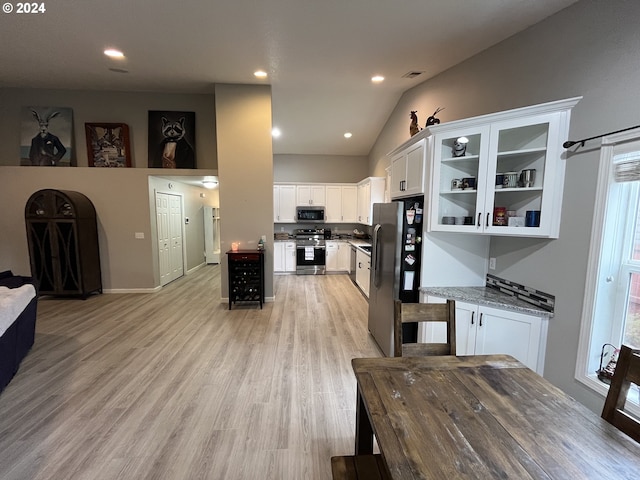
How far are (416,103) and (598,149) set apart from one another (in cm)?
283

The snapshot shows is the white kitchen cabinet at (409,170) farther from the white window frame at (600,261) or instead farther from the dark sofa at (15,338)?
the dark sofa at (15,338)

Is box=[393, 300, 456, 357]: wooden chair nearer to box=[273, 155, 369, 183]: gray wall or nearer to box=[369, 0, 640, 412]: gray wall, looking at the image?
box=[369, 0, 640, 412]: gray wall

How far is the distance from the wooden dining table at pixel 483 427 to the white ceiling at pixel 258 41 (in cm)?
280

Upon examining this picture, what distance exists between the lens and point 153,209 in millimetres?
5199

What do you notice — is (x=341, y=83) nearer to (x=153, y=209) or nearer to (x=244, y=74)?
(x=244, y=74)

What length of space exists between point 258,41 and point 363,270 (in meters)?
3.84

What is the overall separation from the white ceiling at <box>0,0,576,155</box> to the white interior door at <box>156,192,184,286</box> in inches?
84.2

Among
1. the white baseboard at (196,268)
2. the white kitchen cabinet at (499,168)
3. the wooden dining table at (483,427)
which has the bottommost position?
the white baseboard at (196,268)

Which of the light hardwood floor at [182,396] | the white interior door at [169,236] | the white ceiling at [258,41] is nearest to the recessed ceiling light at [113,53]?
the white ceiling at [258,41]

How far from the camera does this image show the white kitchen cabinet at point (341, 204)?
6.91 m

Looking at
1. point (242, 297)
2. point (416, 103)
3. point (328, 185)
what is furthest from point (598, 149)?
point (328, 185)

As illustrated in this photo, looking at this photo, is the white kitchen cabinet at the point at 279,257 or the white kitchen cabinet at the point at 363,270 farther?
the white kitchen cabinet at the point at 279,257

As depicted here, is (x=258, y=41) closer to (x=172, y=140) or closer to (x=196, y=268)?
(x=172, y=140)

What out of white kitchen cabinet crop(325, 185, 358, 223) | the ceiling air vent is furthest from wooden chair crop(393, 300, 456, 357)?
white kitchen cabinet crop(325, 185, 358, 223)
